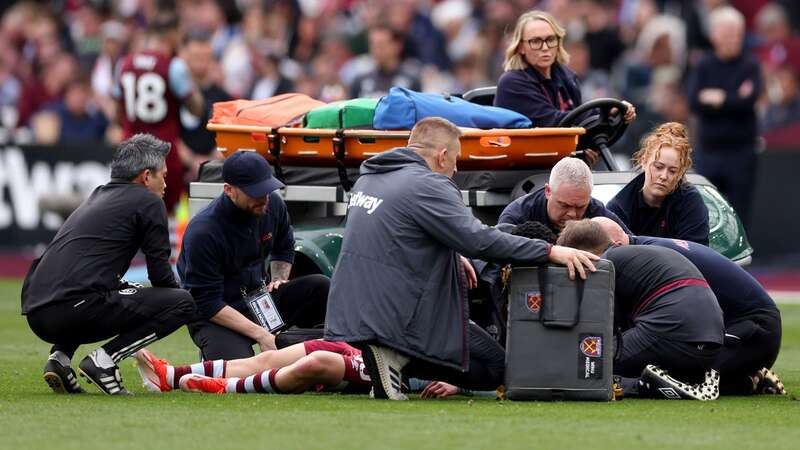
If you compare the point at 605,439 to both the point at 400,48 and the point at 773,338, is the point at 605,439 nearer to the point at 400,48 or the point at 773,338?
the point at 773,338

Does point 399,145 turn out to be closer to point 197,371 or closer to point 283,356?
point 283,356

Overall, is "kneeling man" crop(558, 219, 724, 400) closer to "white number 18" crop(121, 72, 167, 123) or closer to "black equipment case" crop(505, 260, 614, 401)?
"black equipment case" crop(505, 260, 614, 401)

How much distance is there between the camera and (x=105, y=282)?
9.09 meters

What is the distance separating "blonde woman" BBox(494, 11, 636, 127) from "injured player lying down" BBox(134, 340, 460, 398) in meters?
2.65

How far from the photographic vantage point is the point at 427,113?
10.8 metres

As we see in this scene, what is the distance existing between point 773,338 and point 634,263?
0.98 m

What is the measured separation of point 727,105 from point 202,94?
508 centimetres

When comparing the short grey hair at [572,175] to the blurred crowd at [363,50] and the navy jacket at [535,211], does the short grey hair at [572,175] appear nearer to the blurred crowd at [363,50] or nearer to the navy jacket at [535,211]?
the navy jacket at [535,211]

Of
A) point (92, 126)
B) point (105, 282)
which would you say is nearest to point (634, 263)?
point (105, 282)

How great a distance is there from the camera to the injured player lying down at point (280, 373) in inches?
357

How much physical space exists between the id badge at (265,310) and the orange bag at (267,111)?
176 centimetres

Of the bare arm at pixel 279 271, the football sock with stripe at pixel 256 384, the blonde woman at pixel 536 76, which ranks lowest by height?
the football sock with stripe at pixel 256 384

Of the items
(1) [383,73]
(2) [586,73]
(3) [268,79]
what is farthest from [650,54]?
(1) [383,73]

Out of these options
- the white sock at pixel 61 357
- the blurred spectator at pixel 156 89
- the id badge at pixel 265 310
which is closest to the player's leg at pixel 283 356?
the id badge at pixel 265 310
